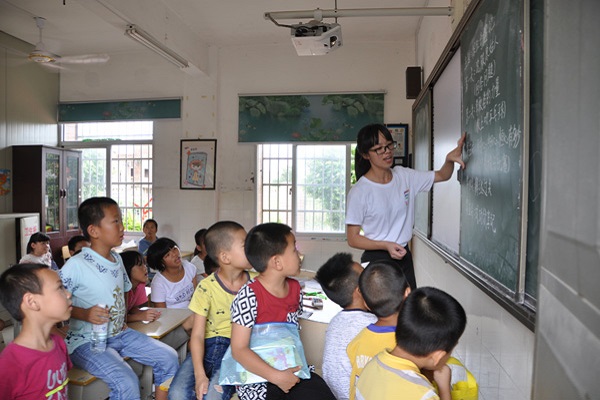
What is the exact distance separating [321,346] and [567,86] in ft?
5.51

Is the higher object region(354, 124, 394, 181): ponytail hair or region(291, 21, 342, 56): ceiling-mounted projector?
region(291, 21, 342, 56): ceiling-mounted projector

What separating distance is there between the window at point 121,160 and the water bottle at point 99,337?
15.0 feet

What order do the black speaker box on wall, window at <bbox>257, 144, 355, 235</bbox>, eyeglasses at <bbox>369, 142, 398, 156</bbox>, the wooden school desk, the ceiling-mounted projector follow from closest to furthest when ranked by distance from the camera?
eyeglasses at <bbox>369, 142, 398, 156</bbox>
the wooden school desk
the ceiling-mounted projector
the black speaker box on wall
window at <bbox>257, 144, 355, 235</bbox>

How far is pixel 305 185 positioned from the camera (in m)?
5.89

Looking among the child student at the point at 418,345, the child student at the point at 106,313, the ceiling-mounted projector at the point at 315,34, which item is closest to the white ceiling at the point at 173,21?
the ceiling-mounted projector at the point at 315,34

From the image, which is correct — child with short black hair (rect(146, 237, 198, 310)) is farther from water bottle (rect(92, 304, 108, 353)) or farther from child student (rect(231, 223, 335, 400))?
child student (rect(231, 223, 335, 400))

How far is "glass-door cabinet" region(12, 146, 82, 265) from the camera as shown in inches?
220

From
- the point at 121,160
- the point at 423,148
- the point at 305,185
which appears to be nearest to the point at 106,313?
the point at 423,148

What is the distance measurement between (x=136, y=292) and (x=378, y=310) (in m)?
1.73

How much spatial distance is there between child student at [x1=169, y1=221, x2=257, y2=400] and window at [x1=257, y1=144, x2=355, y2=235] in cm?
410

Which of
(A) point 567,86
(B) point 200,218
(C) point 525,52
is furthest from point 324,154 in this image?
(A) point 567,86

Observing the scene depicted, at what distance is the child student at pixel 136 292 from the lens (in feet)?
7.75

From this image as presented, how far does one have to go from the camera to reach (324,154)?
229 inches

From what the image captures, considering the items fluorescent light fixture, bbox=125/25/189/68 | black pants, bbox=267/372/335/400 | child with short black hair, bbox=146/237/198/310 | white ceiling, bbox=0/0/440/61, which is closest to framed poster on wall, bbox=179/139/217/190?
fluorescent light fixture, bbox=125/25/189/68
